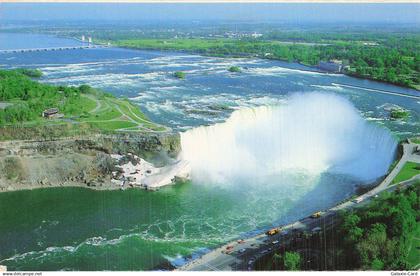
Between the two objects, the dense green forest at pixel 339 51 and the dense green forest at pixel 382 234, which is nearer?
the dense green forest at pixel 382 234

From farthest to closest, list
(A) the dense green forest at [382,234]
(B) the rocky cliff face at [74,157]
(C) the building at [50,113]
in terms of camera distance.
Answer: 1. (C) the building at [50,113]
2. (B) the rocky cliff face at [74,157]
3. (A) the dense green forest at [382,234]

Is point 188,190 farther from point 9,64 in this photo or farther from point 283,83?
point 9,64

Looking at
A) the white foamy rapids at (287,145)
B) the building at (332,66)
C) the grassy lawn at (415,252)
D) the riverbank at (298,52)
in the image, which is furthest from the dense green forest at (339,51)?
the grassy lawn at (415,252)

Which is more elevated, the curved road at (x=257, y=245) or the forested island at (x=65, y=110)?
the forested island at (x=65, y=110)

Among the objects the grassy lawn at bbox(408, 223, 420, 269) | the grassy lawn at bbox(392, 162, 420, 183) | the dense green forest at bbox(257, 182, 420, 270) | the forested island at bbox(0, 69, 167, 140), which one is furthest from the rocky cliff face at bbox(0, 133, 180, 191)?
the grassy lawn at bbox(408, 223, 420, 269)

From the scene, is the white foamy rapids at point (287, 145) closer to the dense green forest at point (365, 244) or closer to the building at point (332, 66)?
the dense green forest at point (365, 244)

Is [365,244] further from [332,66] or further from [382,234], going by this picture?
[332,66]

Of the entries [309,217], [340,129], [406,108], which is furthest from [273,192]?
[406,108]
